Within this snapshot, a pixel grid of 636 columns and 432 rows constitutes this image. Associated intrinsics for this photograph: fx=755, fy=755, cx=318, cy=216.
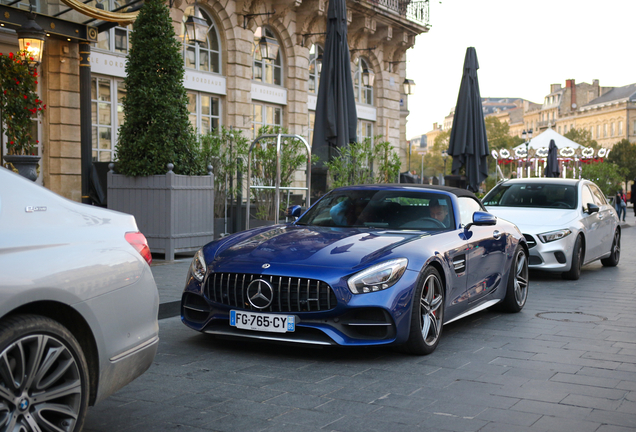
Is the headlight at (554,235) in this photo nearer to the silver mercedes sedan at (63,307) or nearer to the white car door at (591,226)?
the white car door at (591,226)

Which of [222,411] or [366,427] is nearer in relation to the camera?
[366,427]

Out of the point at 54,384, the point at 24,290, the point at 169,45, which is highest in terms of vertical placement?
the point at 169,45

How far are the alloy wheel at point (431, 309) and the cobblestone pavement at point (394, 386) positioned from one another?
0.17m

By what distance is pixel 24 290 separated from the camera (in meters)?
2.98

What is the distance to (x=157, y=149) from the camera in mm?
11617

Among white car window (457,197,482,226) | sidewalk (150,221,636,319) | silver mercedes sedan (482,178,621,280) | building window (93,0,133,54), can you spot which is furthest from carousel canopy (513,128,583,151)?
white car window (457,197,482,226)

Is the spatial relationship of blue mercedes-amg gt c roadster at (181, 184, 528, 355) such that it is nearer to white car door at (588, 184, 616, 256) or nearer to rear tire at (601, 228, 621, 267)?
white car door at (588, 184, 616, 256)

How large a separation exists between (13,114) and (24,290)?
6.47m

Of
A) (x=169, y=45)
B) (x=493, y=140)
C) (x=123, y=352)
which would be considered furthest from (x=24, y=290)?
(x=493, y=140)

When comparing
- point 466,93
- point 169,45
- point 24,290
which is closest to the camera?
point 24,290

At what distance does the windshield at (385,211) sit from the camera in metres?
6.78

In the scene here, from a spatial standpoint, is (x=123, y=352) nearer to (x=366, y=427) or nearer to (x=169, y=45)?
(x=366, y=427)

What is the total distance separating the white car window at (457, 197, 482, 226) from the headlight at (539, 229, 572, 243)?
3.64 metres

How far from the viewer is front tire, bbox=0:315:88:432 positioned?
2.96 m
